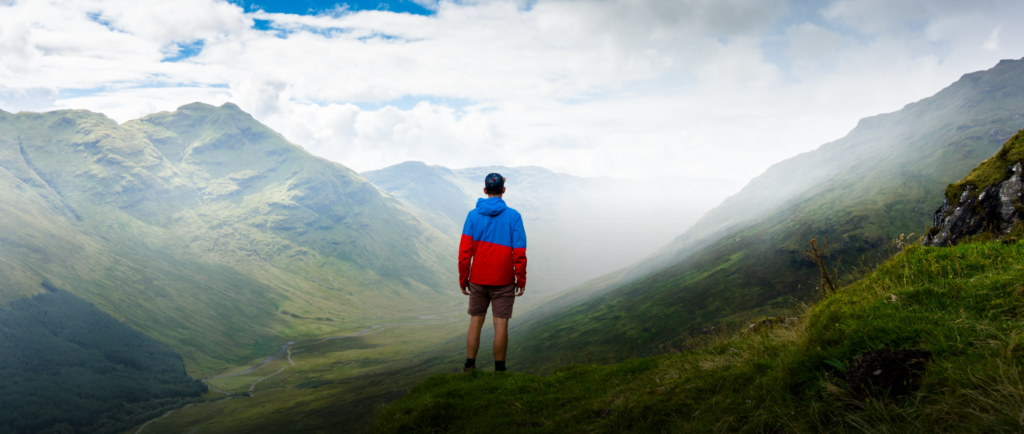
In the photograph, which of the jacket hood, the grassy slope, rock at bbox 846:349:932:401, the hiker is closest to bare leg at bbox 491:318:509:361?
the hiker

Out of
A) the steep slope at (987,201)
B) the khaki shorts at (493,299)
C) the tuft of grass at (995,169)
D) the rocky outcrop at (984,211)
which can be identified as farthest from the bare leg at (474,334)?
the tuft of grass at (995,169)

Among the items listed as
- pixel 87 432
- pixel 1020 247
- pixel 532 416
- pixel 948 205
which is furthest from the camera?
pixel 87 432

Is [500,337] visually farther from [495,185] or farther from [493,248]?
[495,185]

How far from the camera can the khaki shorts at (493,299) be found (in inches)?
434

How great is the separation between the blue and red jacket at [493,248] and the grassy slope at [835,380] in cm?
273

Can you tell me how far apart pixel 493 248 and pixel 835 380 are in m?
7.36

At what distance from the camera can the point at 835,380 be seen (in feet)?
17.3

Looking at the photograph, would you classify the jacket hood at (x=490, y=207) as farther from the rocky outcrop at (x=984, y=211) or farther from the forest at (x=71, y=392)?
the forest at (x=71, y=392)

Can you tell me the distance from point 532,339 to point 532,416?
17293 cm

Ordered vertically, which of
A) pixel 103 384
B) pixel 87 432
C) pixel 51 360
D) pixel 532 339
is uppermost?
pixel 51 360

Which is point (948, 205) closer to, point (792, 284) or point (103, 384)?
point (792, 284)

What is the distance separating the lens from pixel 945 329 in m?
5.28

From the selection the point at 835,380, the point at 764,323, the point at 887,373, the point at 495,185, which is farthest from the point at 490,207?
the point at 887,373

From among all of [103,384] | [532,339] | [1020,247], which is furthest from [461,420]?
[103,384]
